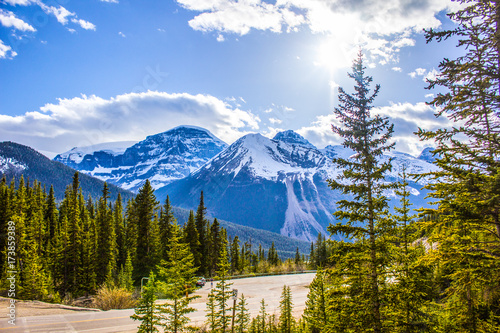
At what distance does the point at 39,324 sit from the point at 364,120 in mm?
17323

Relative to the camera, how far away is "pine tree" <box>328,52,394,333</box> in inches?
412

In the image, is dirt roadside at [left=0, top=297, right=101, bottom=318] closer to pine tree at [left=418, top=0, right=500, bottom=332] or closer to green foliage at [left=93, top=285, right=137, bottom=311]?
green foliage at [left=93, top=285, right=137, bottom=311]

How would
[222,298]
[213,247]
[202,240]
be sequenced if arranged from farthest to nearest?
[213,247], [202,240], [222,298]

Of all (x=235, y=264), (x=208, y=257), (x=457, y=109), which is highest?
(x=457, y=109)

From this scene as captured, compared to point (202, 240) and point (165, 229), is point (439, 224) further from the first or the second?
point (202, 240)

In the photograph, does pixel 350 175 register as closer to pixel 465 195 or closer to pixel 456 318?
pixel 465 195

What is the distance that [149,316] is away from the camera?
12055 mm

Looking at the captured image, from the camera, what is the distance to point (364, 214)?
11148 mm

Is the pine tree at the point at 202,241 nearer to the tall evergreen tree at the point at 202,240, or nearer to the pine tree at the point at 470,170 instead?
the tall evergreen tree at the point at 202,240

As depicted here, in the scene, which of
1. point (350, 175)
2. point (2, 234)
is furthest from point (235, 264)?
point (350, 175)

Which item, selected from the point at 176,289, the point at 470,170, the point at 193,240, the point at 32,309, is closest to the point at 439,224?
the point at 470,170

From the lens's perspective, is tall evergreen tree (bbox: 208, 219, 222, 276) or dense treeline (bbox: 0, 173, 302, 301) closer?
dense treeline (bbox: 0, 173, 302, 301)

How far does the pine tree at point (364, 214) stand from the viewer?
1047cm

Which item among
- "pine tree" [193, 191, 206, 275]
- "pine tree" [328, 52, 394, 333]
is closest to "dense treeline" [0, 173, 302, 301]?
"pine tree" [193, 191, 206, 275]
